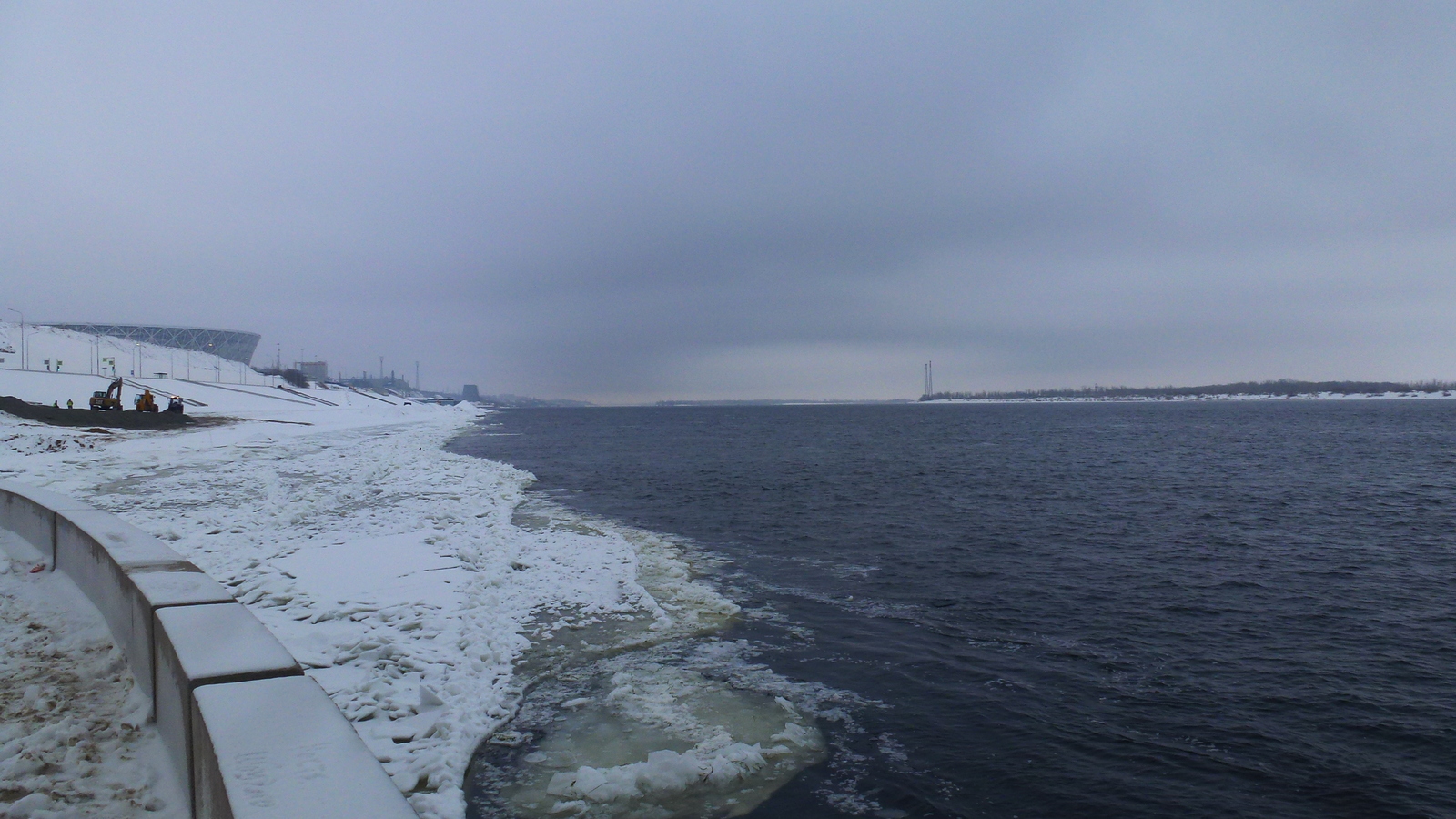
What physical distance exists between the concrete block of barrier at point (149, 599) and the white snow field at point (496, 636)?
1.76 metres

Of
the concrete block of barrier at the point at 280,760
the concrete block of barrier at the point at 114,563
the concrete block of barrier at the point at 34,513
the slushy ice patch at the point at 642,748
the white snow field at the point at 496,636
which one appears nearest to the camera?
the concrete block of barrier at the point at 280,760

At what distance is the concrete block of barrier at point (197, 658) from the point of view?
4.09 metres

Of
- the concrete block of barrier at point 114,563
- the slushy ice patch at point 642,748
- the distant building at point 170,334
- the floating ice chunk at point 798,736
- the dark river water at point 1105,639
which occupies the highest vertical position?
the distant building at point 170,334

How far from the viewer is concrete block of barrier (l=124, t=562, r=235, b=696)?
5.29m

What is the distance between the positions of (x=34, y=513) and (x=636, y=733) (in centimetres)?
839

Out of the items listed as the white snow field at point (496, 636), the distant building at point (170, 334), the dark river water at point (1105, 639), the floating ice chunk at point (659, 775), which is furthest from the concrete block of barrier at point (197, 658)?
the distant building at point (170, 334)

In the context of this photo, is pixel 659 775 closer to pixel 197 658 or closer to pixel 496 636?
pixel 197 658

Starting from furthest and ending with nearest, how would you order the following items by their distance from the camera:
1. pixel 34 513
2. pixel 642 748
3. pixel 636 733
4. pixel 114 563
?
pixel 34 513 < pixel 636 733 < pixel 642 748 < pixel 114 563

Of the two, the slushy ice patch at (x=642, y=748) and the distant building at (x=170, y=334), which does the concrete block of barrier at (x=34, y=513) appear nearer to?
the slushy ice patch at (x=642, y=748)

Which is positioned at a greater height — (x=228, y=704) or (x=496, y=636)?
(x=228, y=704)

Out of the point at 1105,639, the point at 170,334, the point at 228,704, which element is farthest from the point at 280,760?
the point at 170,334

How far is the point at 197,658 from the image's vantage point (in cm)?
425

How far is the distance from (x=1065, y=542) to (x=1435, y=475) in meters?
30.0

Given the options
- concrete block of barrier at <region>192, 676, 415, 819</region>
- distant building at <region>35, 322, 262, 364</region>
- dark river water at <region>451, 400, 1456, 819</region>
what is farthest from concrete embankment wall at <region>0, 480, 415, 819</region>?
distant building at <region>35, 322, 262, 364</region>
